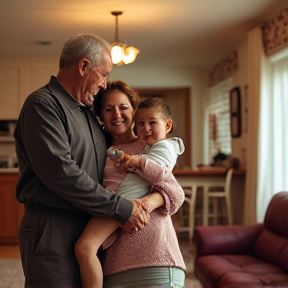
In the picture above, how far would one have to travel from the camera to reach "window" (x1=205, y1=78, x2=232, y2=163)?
8375 millimetres

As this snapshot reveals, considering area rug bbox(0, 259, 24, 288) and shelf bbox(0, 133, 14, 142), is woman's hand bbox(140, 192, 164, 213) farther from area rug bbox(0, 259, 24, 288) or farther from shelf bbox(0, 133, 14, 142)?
shelf bbox(0, 133, 14, 142)

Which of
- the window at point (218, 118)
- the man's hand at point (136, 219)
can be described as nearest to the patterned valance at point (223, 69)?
the window at point (218, 118)

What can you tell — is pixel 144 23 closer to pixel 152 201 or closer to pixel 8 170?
pixel 8 170

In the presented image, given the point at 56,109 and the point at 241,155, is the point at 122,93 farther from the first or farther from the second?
the point at 241,155

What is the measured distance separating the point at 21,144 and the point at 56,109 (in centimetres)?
18

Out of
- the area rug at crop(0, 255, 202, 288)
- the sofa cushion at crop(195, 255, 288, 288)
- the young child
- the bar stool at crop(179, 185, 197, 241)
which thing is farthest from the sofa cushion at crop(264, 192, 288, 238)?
the young child

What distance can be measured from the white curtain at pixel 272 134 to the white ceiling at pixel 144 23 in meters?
0.67

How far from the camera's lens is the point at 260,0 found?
5.32 meters

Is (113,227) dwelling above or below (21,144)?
below

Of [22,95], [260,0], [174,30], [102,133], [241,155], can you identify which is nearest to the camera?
[102,133]

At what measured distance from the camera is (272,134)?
20.0 feet

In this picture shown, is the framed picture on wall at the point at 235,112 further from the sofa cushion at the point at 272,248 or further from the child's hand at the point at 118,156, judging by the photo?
the child's hand at the point at 118,156

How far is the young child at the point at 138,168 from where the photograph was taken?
1.86 metres

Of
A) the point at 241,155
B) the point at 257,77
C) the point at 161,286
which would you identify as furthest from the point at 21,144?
the point at 241,155
